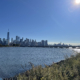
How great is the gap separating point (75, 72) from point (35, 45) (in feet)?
560

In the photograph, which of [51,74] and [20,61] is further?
[20,61]

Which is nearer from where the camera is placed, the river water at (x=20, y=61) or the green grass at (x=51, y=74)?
the green grass at (x=51, y=74)

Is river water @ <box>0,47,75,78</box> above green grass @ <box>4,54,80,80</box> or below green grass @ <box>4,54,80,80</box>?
below

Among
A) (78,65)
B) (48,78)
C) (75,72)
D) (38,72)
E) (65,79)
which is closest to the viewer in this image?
(48,78)

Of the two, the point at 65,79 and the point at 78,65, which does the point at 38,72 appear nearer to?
the point at 65,79

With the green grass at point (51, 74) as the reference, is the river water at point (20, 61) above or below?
below

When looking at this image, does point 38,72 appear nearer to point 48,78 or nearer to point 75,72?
point 48,78

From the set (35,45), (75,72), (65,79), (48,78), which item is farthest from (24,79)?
(35,45)

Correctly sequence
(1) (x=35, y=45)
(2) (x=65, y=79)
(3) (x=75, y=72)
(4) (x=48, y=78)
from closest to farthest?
(4) (x=48, y=78) → (2) (x=65, y=79) → (3) (x=75, y=72) → (1) (x=35, y=45)

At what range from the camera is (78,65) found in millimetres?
7645

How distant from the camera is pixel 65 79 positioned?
4961 millimetres

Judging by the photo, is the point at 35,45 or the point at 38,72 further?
the point at 35,45

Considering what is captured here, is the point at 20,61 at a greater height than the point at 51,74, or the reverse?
the point at 51,74

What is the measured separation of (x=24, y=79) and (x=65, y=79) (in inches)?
88.5
